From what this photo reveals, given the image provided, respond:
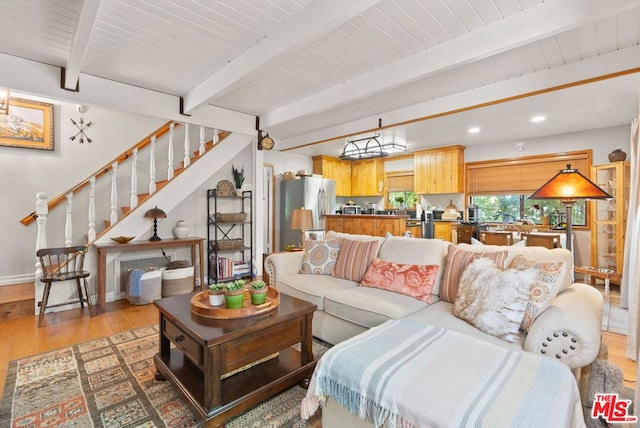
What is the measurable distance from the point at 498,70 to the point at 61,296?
17.1 ft

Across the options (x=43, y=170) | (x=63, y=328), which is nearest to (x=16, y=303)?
(x=63, y=328)

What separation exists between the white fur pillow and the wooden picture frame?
17.4 ft

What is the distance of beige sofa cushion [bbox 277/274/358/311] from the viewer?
263 cm

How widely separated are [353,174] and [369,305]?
5837mm

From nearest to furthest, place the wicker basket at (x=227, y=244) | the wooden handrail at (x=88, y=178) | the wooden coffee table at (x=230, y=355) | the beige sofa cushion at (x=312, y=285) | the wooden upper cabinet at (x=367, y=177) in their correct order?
the wooden coffee table at (x=230, y=355) → the beige sofa cushion at (x=312, y=285) → the wooden handrail at (x=88, y=178) → the wicker basket at (x=227, y=244) → the wooden upper cabinet at (x=367, y=177)

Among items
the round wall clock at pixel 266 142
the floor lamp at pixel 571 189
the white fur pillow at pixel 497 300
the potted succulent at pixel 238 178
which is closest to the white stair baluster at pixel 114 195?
the potted succulent at pixel 238 178

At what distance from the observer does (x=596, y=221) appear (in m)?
4.54

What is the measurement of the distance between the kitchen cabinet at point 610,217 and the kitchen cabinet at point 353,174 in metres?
3.96

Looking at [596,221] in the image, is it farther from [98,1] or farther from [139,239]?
[139,239]

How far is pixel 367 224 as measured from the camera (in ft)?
18.5

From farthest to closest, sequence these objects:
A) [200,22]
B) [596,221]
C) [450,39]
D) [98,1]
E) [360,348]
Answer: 1. [596,221]
2. [450,39]
3. [200,22]
4. [98,1]
5. [360,348]

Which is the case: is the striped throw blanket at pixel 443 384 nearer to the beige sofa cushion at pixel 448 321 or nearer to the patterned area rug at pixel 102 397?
the beige sofa cushion at pixel 448 321

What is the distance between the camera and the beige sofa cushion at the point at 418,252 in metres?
2.52

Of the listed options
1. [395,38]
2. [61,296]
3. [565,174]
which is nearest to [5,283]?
[61,296]
